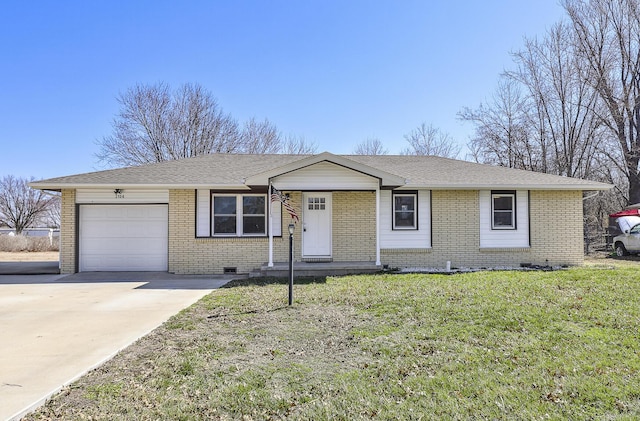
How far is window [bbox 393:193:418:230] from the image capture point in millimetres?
11727

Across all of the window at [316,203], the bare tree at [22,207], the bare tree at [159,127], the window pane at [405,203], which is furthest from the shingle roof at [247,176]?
the bare tree at [22,207]

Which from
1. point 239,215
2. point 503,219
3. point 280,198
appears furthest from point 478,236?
point 239,215

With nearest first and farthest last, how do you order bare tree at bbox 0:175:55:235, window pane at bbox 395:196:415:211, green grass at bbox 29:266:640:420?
1. green grass at bbox 29:266:640:420
2. window pane at bbox 395:196:415:211
3. bare tree at bbox 0:175:55:235

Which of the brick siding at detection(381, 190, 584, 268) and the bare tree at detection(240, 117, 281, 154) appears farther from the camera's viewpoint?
the bare tree at detection(240, 117, 281, 154)

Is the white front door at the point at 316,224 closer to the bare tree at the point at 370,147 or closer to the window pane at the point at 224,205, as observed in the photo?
the window pane at the point at 224,205

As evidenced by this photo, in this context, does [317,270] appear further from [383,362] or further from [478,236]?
[383,362]

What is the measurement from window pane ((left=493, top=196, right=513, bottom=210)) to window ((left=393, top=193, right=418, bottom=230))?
261 centimetres

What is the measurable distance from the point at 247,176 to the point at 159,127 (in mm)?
20009

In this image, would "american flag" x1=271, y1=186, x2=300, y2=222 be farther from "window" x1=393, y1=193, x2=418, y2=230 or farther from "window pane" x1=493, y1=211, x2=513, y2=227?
"window pane" x1=493, y1=211, x2=513, y2=227

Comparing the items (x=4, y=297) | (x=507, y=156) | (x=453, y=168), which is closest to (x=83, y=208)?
(x=4, y=297)

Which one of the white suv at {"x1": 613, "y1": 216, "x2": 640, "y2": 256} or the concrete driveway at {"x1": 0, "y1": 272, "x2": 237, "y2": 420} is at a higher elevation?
the white suv at {"x1": 613, "y1": 216, "x2": 640, "y2": 256}

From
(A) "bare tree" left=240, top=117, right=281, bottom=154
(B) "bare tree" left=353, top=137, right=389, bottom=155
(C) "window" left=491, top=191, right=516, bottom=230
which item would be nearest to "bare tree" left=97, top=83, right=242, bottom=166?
(A) "bare tree" left=240, top=117, right=281, bottom=154

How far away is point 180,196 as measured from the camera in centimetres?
1133

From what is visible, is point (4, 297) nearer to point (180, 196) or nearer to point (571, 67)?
point (180, 196)
